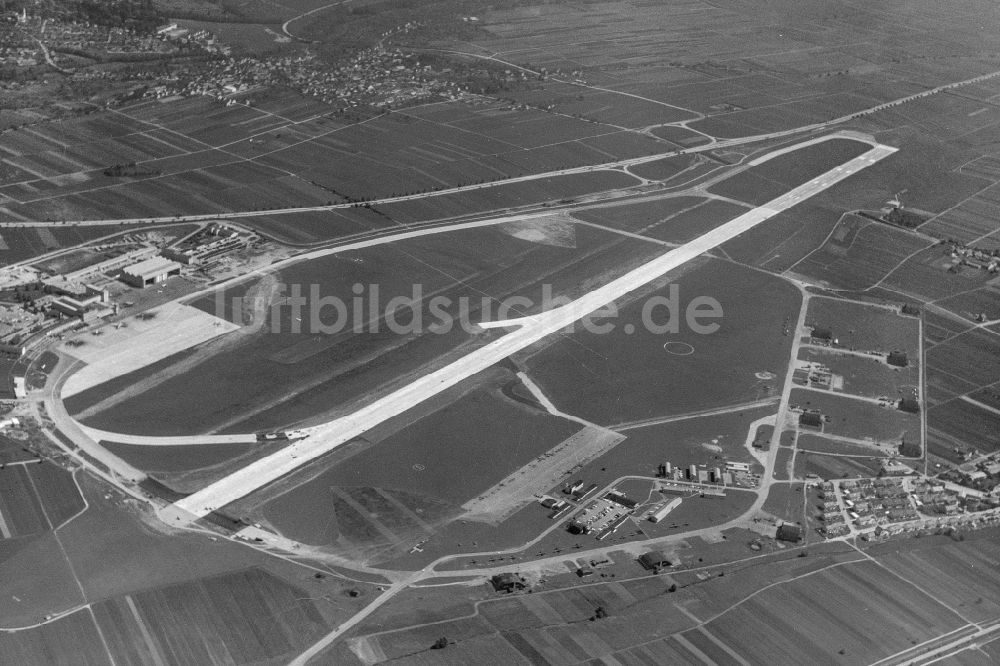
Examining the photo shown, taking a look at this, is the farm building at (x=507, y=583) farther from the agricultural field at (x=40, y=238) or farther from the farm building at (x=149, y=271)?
the agricultural field at (x=40, y=238)

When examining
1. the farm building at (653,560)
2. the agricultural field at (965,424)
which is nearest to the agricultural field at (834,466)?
the agricultural field at (965,424)

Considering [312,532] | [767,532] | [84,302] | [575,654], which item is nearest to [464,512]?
[312,532]

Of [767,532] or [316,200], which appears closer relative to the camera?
[767,532]

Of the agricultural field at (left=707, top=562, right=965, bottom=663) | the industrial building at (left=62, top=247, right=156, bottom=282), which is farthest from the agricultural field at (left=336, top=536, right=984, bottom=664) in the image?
the industrial building at (left=62, top=247, right=156, bottom=282)

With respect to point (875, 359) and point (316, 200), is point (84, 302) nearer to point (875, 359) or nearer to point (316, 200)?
point (316, 200)

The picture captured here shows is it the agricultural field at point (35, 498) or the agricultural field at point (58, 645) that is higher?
the agricultural field at point (35, 498)
